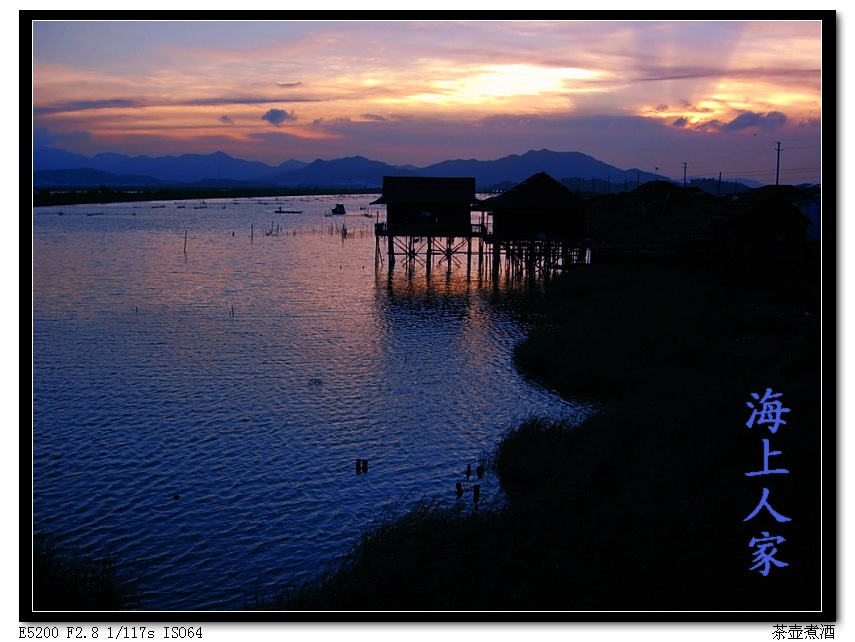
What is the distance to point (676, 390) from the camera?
1778 cm

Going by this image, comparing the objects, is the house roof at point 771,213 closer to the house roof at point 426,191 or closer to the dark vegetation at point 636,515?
the dark vegetation at point 636,515

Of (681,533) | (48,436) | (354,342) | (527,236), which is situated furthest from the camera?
(527,236)

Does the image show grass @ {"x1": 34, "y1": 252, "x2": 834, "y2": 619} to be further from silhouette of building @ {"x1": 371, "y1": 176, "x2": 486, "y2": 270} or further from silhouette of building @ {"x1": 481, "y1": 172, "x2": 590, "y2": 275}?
silhouette of building @ {"x1": 371, "y1": 176, "x2": 486, "y2": 270}

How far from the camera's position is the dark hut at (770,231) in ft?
112

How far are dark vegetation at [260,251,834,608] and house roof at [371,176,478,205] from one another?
27.7 metres

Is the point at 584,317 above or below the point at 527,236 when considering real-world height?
below

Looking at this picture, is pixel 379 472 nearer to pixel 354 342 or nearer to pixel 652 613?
pixel 652 613

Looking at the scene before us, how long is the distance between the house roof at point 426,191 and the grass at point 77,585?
3603 cm

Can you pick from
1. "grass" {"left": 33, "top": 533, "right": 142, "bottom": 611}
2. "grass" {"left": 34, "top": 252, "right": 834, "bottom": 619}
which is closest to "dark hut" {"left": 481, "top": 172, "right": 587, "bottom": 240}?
"grass" {"left": 34, "top": 252, "right": 834, "bottom": 619}

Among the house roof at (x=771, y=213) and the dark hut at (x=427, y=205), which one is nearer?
the house roof at (x=771, y=213)

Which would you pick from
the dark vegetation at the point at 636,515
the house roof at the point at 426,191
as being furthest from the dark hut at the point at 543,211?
the dark vegetation at the point at 636,515

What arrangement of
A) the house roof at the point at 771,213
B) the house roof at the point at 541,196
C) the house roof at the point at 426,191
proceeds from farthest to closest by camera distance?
the house roof at the point at 426,191, the house roof at the point at 541,196, the house roof at the point at 771,213

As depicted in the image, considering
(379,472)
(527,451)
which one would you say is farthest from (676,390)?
(379,472)

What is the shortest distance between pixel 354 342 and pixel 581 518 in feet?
54.5
